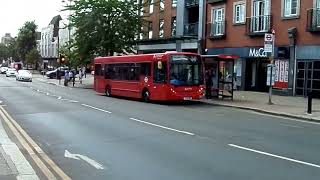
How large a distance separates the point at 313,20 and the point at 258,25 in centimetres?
554

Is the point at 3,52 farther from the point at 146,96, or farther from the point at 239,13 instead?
the point at 146,96

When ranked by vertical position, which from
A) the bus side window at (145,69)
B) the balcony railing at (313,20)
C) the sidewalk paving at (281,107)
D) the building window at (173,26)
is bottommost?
the sidewalk paving at (281,107)

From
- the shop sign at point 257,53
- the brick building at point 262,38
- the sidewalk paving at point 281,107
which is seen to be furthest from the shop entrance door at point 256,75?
the sidewalk paving at point 281,107

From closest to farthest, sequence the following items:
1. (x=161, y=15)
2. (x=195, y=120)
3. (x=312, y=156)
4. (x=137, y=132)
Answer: (x=312, y=156) → (x=137, y=132) → (x=195, y=120) → (x=161, y=15)

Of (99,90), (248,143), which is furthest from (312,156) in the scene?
(99,90)

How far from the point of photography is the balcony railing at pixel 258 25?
35.1 metres

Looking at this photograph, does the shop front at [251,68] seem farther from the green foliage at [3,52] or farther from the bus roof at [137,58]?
the green foliage at [3,52]

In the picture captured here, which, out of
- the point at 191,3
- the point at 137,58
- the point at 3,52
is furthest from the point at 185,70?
the point at 3,52

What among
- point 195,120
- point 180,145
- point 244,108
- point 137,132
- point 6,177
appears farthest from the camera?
point 244,108

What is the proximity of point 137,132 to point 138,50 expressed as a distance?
39989 millimetres

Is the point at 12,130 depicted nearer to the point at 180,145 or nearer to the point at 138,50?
the point at 180,145

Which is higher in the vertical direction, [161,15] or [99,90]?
[161,15]

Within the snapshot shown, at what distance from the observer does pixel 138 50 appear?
54.5 metres

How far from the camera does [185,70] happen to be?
91.6 feet
